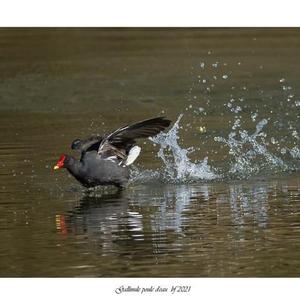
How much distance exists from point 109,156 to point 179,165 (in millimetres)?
738

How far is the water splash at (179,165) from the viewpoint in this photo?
12.6 metres

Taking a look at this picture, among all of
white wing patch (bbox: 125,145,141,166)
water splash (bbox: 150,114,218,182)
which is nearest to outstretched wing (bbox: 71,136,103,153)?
white wing patch (bbox: 125,145,141,166)

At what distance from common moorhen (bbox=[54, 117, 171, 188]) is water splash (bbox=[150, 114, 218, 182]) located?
0.42 metres

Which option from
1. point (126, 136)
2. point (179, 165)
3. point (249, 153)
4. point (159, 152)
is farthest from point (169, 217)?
point (249, 153)

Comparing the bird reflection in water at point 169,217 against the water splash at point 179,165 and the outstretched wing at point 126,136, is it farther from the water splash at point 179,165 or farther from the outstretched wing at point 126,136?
the outstretched wing at point 126,136

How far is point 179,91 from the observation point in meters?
18.1

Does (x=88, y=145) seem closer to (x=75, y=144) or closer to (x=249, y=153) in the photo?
(x=75, y=144)

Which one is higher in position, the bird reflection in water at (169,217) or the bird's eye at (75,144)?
the bird's eye at (75,144)

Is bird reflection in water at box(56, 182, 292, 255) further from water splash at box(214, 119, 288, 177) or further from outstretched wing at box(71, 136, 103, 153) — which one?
water splash at box(214, 119, 288, 177)

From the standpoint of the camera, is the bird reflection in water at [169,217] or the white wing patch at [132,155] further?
the white wing patch at [132,155]

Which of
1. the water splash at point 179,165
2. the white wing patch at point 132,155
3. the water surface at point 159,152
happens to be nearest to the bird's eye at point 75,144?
the water surface at point 159,152

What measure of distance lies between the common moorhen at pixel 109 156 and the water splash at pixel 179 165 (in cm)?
42
